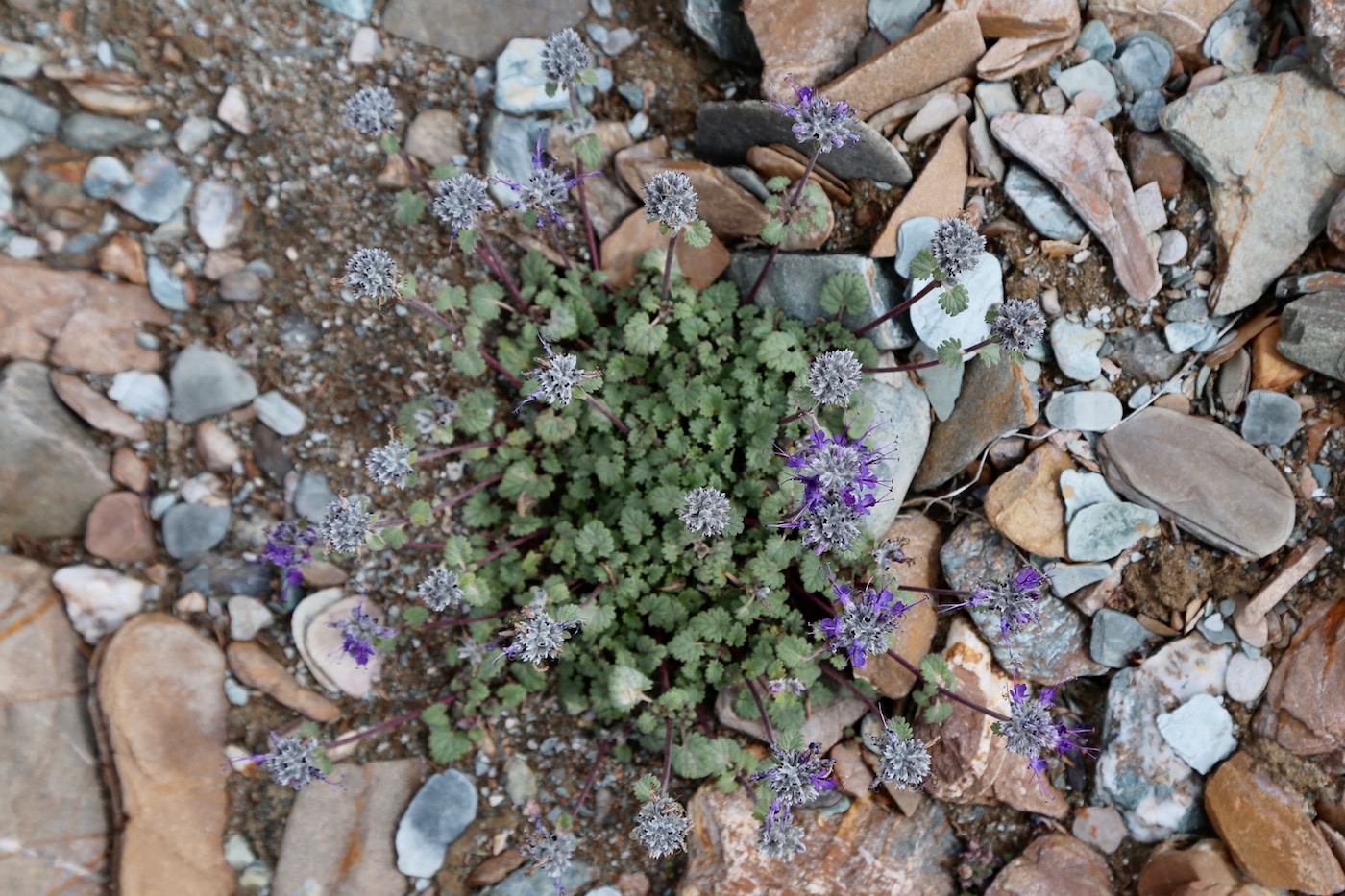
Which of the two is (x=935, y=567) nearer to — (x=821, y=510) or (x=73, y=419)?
(x=821, y=510)

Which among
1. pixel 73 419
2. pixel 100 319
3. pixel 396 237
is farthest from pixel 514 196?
pixel 73 419

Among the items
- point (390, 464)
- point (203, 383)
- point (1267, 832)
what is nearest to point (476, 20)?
point (203, 383)

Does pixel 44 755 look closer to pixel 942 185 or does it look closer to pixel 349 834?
pixel 349 834

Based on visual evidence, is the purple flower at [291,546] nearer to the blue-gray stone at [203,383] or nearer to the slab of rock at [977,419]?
the blue-gray stone at [203,383]

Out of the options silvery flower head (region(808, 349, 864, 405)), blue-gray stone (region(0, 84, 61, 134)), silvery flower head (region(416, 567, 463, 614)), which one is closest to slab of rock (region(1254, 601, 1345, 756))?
silvery flower head (region(808, 349, 864, 405))

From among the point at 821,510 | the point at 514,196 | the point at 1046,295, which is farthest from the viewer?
the point at 514,196

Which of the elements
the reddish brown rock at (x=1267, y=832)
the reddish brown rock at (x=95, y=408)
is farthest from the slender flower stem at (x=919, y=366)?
the reddish brown rock at (x=95, y=408)

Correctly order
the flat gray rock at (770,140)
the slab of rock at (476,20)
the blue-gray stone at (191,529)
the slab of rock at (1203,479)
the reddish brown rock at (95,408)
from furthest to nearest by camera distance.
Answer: the slab of rock at (476,20)
the blue-gray stone at (191,529)
the reddish brown rock at (95,408)
the flat gray rock at (770,140)
the slab of rock at (1203,479)
